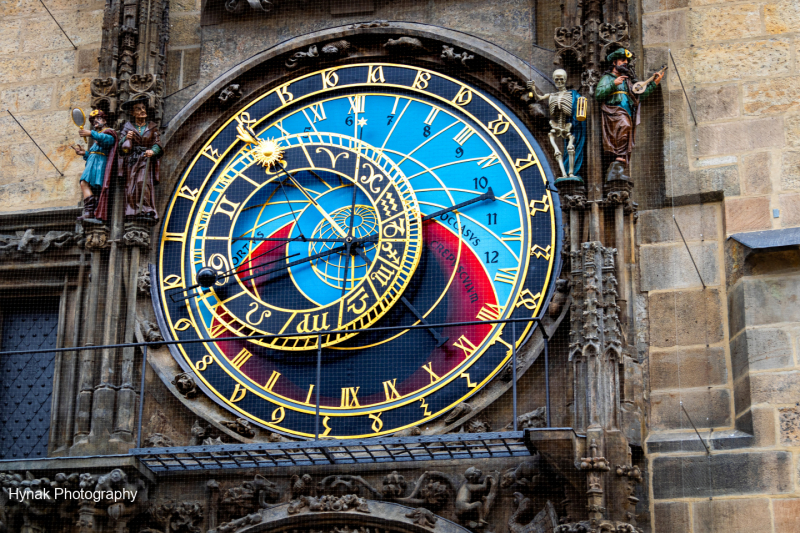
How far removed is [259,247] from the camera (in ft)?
38.6

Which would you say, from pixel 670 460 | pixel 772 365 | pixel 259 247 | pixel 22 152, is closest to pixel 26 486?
pixel 259 247

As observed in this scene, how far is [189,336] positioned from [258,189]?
1220 mm

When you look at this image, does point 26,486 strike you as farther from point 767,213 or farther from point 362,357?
point 767,213

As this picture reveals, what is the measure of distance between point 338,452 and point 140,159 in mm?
2874

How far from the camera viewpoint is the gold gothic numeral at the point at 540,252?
11219 millimetres

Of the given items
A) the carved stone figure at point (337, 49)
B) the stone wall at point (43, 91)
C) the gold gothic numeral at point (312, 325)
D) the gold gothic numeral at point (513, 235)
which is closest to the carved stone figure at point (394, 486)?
the gold gothic numeral at point (312, 325)

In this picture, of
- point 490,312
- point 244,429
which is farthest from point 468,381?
point 244,429

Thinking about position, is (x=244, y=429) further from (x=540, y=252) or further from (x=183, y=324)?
(x=540, y=252)

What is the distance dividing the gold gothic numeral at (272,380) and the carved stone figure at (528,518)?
1.97 metres

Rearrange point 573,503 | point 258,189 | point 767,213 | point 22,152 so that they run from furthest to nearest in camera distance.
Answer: point 22,152 < point 258,189 < point 767,213 < point 573,503

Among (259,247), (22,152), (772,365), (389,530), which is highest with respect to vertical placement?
(22,152)

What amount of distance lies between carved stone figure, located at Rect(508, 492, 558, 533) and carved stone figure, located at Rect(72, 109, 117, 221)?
3.81 m

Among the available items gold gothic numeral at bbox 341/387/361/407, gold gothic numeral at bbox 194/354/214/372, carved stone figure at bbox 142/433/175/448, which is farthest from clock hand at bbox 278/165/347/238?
carved stone figure at bbox 142/433/175/448

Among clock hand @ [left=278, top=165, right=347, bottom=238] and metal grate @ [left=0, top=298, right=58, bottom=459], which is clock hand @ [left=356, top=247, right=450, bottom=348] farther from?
metal grate @ [left=0, top=298, right=58, bottom=459]
